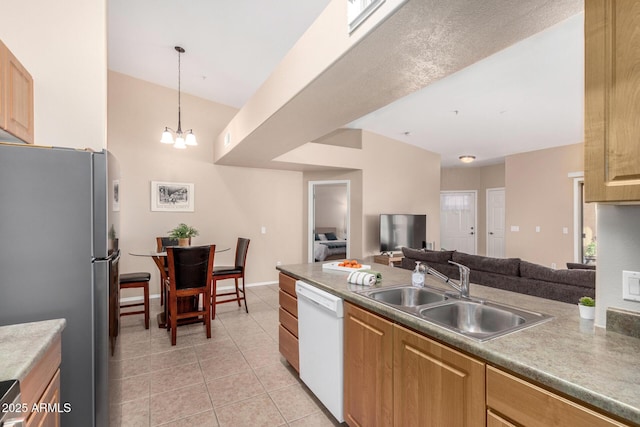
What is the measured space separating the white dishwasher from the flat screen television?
12.6 feet

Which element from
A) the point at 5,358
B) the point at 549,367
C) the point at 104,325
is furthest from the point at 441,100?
the point at 5,358

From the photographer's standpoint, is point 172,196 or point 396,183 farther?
point 396,183

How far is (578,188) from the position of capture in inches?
218

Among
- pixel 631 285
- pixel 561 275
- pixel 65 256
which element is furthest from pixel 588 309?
pixel 65 256

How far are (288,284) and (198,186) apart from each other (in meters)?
3.36

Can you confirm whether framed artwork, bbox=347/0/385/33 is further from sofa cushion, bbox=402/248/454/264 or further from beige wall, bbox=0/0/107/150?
sofa cushion, bbox=402/248/454/264

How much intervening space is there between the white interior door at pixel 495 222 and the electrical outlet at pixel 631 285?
713cm

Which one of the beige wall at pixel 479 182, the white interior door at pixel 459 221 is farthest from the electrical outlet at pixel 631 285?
the white interior door at pixel 459 221

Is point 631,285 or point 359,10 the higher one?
point 359,10

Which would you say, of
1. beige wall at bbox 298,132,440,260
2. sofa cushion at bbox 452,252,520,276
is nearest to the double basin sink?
sofa cushion at bbox 452,252,520,276

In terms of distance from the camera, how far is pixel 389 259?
5.60 meters

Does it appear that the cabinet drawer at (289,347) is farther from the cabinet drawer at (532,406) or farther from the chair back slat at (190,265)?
the cabinet drawer at (532,406)

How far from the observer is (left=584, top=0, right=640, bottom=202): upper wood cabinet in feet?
2.89

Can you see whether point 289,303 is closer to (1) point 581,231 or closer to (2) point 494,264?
(2) point 494,264
